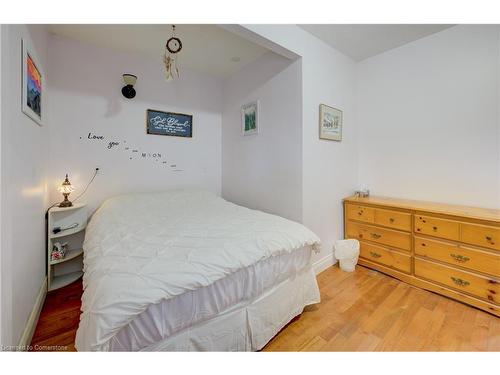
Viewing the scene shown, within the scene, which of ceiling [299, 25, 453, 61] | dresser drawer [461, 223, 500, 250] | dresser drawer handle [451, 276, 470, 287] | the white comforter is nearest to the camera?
the white comforter

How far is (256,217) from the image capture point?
181 cm

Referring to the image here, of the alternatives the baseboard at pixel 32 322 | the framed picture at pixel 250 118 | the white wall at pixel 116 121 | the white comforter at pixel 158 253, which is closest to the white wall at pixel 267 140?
the framed picture at pixel 250 118

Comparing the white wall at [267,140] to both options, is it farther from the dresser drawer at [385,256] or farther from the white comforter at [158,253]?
the dresser drawer at [385,256]

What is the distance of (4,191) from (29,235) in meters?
0.72

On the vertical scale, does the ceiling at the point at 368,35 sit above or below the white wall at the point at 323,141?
above

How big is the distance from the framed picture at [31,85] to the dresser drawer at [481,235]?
10.9 ft

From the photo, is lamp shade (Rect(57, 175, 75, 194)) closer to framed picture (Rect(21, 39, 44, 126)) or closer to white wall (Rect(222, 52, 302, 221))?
framed picture (Rect(21, 39, 44, 126))

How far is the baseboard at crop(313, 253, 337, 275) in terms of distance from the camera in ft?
7.48

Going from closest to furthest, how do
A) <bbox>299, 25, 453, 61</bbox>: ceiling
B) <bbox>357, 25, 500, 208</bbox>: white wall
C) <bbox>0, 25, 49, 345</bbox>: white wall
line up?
<bbox>0, 25, 49, 345</bbox>: white wall, <bbox>357, 25, 500, 208</bbox>: white wall, <bbox>299, 25, 453, 61</bbox>: ceiling

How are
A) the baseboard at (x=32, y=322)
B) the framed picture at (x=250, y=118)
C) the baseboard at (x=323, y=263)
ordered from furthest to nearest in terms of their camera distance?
the framed picture at (x=250, y=118)
the baseboard at (x=323, y=263)
the baseboard at (x=32, y=322)

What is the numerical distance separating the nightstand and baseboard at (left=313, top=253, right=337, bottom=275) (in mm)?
2491

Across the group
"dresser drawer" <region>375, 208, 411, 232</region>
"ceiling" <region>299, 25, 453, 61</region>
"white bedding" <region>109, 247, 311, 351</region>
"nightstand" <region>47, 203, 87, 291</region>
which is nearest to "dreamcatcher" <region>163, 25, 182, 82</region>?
"ceiling" <region>299, 25, 453, 61</region>

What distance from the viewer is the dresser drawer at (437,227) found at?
5.81 feet
